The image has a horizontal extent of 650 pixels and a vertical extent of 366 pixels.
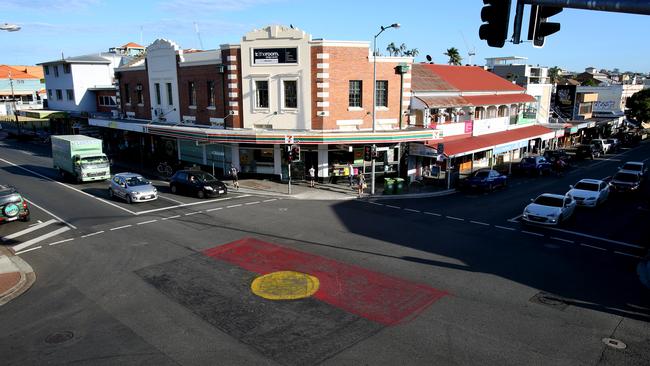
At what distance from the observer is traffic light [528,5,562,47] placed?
20.7 feet

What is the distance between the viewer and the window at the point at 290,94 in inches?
1265

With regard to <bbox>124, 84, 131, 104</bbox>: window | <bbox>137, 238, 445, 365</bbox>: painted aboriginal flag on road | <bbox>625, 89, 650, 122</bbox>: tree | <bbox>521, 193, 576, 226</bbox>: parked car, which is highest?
<bbox>124, 84, 131, 104</bbox>: window

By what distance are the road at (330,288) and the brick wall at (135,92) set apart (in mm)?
20474

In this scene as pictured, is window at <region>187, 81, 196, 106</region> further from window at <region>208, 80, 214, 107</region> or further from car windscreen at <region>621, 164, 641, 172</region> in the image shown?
car windscreen at <region>621, 164, 641, 172</region>

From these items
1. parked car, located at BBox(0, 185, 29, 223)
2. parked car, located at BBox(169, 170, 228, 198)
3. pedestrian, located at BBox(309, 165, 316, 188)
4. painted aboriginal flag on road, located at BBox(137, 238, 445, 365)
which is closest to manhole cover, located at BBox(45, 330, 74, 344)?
painted aboriginal flag on road, located at BBox(137, 238, 445, 365)

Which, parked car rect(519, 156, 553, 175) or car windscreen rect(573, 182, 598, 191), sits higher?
car windscreen rect(573, 182, 598, 191)

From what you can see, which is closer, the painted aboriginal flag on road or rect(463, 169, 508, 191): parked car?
the painted aboriginal flag on road

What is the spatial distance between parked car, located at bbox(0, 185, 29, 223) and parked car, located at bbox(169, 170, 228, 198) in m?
8.81

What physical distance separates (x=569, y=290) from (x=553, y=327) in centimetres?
307

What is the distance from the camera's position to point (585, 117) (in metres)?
69.0

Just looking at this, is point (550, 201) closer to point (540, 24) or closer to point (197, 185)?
point (540, 24)

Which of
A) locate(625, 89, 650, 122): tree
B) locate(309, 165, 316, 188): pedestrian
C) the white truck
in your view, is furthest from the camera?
locate(625, 89, 650, 122): tree

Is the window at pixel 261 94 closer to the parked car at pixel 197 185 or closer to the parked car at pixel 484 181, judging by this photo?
the parked car at pixel 197 185

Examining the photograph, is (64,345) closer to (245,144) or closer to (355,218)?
(355,218)
